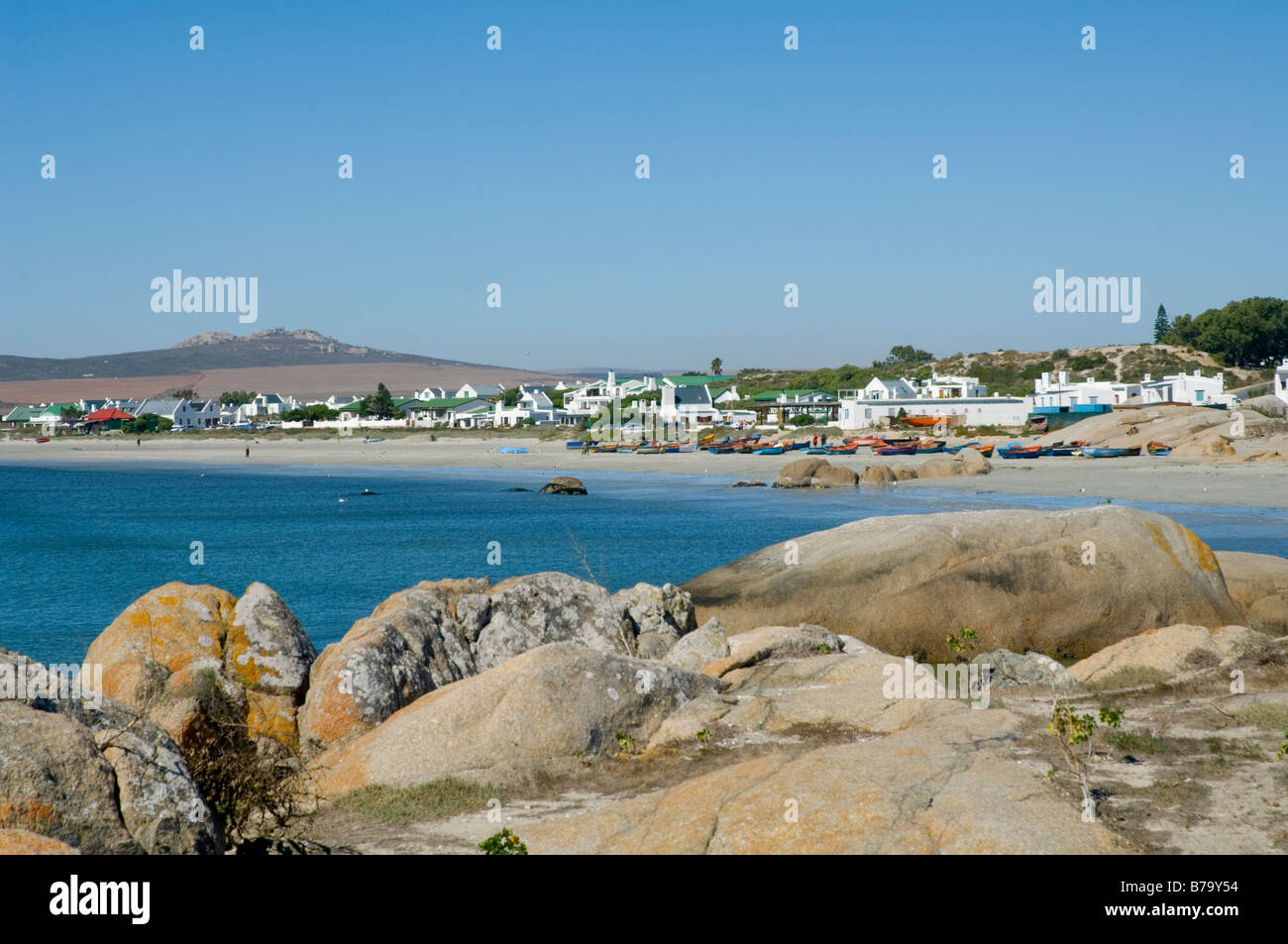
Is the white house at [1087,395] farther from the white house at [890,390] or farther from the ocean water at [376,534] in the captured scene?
the ocean water at [376,534]

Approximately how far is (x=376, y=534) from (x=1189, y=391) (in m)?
78.4

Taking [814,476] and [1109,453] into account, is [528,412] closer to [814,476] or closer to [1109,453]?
[814,476]

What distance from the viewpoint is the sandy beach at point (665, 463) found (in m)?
53.5

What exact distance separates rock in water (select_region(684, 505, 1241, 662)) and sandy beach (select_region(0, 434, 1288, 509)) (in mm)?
32622

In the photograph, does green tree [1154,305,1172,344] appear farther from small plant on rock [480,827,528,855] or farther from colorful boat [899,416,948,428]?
small plant on rock [480,827,528,855]

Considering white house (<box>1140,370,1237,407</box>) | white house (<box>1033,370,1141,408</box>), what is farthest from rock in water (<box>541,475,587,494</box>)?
white house (<box>1140,370,1237,407</box>)

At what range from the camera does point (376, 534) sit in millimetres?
48500

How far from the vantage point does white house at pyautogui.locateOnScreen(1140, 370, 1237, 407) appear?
311 ft

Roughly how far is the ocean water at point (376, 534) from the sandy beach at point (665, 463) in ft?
12.4

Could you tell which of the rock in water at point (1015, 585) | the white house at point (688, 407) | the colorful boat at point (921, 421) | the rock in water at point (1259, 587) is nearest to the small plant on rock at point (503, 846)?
the rock in water at point (1015, 585)

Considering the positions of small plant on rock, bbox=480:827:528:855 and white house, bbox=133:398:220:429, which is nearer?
small plant on rock, bbox=480:827:528:855

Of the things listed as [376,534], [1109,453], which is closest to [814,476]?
[1109,453]

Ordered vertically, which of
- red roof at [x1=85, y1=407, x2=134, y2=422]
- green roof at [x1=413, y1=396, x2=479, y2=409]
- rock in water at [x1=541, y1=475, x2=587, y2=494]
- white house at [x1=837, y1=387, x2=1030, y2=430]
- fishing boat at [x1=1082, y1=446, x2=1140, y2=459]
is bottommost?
rock in water at [x1=541, y1=475, x2=587, y2=494]
